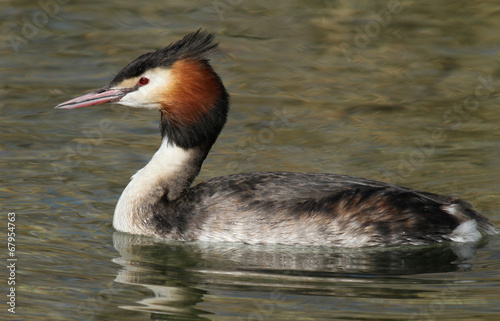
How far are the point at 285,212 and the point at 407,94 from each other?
525cm

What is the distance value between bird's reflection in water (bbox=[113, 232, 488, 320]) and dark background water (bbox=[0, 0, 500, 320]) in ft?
0.07

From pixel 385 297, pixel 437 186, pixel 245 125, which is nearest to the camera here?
pixel 385 297

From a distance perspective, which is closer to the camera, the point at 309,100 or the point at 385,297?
the point at 385,297

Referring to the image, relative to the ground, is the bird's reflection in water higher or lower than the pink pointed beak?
lower

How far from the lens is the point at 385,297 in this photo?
24.8 feet

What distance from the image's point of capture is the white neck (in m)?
9.33

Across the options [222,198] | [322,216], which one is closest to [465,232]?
[322,216]

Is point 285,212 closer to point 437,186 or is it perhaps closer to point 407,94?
point 437,186

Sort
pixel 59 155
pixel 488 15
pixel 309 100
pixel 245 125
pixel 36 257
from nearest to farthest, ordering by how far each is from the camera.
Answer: pixel 36 257
pixel 59 155
pixel 245 125
pixel 309 100
pixel 488 15

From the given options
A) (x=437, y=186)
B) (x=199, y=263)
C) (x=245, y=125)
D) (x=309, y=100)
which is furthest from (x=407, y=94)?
(x=199, y=263)

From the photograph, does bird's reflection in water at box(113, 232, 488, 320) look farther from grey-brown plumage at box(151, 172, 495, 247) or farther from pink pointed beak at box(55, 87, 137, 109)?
pink pointed beak at box(55, 87, 137, 109)

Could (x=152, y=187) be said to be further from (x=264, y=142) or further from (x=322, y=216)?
(x=264, y=142)

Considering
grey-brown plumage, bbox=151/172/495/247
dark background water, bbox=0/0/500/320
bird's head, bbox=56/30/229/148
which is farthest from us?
bird's head, bbox=56/30/229/148

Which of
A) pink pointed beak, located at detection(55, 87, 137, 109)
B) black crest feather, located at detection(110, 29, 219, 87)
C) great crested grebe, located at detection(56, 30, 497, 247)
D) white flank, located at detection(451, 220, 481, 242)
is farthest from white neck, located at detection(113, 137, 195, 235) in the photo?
white flank, located at detection(451, 220, 481, 242)
